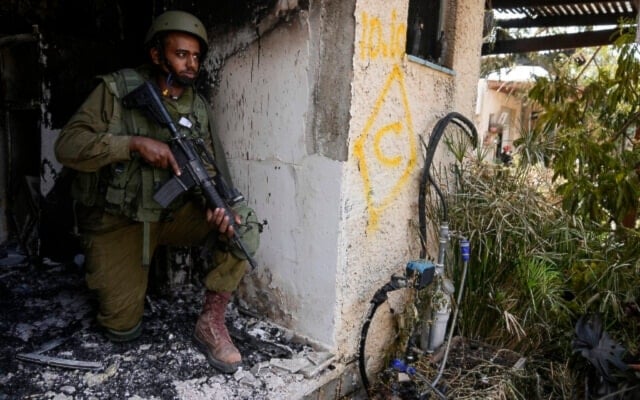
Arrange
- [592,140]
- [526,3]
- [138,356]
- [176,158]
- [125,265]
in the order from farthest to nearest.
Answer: [526,3], [592,140], [125,265], [138,356], [176,158]

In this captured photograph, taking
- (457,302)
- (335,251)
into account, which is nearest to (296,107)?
(335,251)

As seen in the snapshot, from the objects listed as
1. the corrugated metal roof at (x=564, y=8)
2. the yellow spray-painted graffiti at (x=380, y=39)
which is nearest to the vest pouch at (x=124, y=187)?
the yellow spray-painted graffiti at (x=380, y=39)

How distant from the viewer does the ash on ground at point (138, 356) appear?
1.98m

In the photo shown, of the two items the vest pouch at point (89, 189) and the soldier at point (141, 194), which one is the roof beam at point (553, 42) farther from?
the vest pouch at point (89, 189)

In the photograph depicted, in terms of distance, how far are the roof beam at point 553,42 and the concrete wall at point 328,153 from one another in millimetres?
2276

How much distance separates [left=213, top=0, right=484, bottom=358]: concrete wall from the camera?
2.25m

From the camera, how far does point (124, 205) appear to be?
7.16ft

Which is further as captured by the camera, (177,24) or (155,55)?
(155,55)

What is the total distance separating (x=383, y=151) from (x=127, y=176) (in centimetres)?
128

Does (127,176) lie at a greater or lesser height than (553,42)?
lesser

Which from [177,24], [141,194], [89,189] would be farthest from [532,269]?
[89,189]

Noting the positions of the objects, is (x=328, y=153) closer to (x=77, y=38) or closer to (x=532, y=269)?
(x=532, y=269)

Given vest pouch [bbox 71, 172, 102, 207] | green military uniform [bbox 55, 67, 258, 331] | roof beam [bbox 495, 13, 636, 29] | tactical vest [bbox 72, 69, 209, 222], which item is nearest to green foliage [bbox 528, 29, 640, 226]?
roof beam [bbox 495, 13, 636, 29]

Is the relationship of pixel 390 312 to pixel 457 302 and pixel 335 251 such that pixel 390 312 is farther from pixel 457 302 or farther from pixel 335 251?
pixel 335 251
